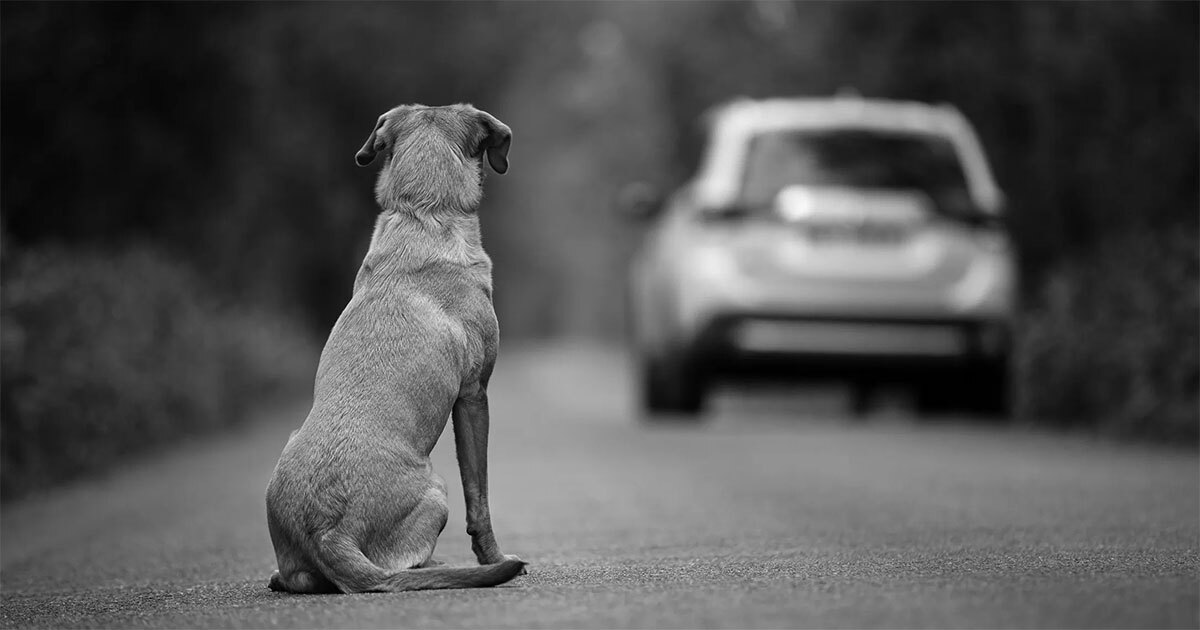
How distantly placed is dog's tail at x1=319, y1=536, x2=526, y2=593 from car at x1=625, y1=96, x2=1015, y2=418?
729 cm

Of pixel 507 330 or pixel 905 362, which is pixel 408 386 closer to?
pixel 905 362

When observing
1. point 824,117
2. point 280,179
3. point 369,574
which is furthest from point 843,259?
point 280,179

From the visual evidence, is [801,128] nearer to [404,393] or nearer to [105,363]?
[105,363]

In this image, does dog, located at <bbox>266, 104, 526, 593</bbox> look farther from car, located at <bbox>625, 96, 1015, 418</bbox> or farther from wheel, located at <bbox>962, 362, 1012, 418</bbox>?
wheel, located at <bbox>962, 362, 1012, 418</bbox>

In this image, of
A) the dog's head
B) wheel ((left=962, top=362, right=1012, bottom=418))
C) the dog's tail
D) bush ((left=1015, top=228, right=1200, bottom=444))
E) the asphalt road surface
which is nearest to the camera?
the asphalt road surface

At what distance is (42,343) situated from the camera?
1112cm

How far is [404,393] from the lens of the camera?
17.7 feet

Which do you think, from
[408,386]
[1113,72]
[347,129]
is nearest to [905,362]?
[1113,72]

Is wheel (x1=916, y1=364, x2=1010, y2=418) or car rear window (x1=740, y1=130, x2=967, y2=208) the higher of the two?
car rear window (x1=740, y1=130, x2=967, y2=208)

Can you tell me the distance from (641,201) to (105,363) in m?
4.11

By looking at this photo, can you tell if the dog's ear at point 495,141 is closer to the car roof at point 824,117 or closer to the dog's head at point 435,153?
the dog's head at point 435,153

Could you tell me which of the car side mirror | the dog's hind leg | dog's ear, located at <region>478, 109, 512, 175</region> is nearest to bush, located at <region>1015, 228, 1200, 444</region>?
the car side mirror

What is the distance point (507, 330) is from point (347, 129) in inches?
1698

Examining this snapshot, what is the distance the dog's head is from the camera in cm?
588
